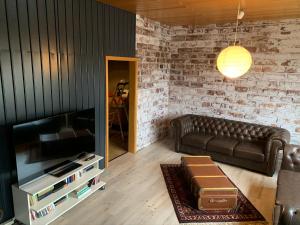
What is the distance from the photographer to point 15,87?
253 centimetres

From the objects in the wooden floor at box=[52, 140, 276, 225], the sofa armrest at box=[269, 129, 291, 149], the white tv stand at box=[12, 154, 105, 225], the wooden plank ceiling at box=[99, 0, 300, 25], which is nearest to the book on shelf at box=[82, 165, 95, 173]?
the white tv stand at box=[12, 154, 105, 225]

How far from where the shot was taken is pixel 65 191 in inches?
110

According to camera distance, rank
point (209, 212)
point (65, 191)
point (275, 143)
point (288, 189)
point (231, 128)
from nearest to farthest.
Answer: point (288, 189)
point (65, 191)
point (209, 212)
point (275, 143)
point (231, 128)

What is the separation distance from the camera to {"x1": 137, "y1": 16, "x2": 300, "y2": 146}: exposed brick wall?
4410mm

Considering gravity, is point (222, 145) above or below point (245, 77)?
below

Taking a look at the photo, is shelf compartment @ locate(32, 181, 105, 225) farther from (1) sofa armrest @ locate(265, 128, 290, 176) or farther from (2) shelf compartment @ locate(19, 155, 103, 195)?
(1) sofa armrest @ locate(265, 128, 290, 176)

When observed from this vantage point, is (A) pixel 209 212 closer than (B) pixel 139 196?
Yes

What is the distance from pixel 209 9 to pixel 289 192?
297cm

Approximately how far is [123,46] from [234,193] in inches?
120

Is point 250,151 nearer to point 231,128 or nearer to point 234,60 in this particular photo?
point 231,128

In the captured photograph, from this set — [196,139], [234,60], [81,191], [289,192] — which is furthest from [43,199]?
[196,139]

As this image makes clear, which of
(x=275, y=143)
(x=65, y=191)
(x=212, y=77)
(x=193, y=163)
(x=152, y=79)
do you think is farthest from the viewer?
(x=212, y=77)

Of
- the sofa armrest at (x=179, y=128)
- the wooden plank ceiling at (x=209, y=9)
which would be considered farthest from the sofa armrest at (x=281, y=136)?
the wooden plank ceiling at (x=209, y=9)

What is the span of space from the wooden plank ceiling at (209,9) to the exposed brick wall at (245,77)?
1.28ft
